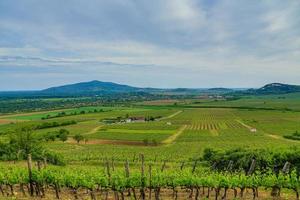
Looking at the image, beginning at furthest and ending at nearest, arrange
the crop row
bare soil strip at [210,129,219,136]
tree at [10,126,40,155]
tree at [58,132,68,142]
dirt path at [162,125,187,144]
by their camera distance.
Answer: bare soil strip at [210,129,219,136] < tree at [58,132,68,142] < dirt path at [162,125,187,144] < tree at [10,126,40,155] < the crop row

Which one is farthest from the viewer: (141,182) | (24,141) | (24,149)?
(24,141)

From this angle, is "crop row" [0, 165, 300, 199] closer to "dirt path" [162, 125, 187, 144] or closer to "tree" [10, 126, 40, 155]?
"tree" [10, 126, 40, 155]

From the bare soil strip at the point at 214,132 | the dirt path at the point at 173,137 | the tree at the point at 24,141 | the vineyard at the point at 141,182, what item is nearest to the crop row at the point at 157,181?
the vineyard at the point at 141,182

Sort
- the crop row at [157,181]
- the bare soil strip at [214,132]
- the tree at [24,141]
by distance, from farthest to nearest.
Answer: the bare soil strip at [214,132]
the tree at [24,141]
the crop row at [157,181]

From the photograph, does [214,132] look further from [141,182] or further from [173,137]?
[141,182]

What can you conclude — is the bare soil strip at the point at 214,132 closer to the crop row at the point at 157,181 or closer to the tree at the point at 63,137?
the tree at the point at 63,137

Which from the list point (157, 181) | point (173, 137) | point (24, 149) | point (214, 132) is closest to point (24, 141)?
point (24, 149)

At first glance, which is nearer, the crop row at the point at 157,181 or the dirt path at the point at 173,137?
the crop row at the point at 157,181

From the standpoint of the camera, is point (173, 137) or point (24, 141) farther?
point (173, 137)

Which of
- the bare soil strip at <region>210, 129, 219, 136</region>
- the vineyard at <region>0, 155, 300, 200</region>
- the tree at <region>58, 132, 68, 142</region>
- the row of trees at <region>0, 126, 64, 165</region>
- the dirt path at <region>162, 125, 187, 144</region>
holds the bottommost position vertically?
the dirt path at <region>162, 125, 187, 144</region>

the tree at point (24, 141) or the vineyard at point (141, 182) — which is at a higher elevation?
the vineyard at point (141, 182)

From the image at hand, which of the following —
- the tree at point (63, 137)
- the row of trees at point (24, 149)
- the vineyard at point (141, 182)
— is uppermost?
the vineyard at point (141, 182)

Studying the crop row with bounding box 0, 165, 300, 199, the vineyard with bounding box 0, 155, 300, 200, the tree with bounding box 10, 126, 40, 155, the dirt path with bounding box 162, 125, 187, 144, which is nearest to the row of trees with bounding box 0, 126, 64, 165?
the tree with bounding box 10, 126, 40, 155

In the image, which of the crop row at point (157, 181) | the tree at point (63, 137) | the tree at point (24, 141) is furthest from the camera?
the tree at point (63, 137)
